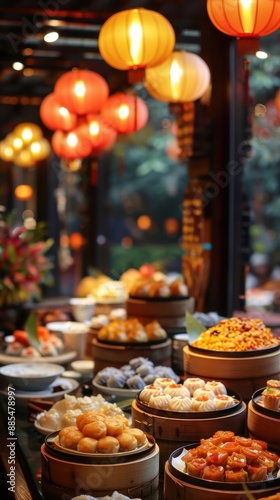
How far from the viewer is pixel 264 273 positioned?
14742 mm

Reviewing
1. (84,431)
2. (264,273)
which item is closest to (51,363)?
(84,431)

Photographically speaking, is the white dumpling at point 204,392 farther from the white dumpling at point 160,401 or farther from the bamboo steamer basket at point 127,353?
the bamboo steamer basket at point 127,353

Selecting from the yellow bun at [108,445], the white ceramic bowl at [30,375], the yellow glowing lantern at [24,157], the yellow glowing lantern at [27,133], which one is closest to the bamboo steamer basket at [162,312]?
the white ceramic bowl at [30,375]

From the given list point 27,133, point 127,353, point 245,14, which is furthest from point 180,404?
point 27,133

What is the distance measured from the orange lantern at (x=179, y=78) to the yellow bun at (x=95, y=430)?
3.40 m

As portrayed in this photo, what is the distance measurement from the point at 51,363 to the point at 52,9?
Answer: 333cm

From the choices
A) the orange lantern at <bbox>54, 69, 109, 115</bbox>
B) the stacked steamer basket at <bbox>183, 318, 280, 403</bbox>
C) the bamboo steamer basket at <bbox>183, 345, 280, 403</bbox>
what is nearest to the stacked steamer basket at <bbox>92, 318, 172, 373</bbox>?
the stacked steamer basket at <bbox>183, 318, 280, 403</bbox>

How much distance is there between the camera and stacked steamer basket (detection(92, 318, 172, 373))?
476cm

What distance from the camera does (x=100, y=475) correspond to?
281 cm

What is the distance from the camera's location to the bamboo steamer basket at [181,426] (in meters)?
3.16

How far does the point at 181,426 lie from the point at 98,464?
0.47 m

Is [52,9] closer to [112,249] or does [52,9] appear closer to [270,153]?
[270,153]

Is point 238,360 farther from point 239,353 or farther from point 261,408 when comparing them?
point 261,408

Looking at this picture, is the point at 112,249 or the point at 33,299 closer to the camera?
the point at 33,299
